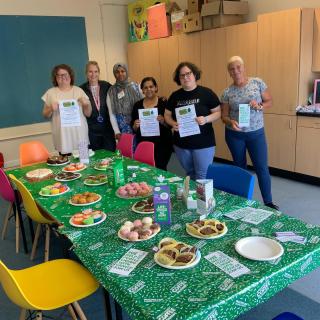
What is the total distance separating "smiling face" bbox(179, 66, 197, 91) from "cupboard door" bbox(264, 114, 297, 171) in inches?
74.7

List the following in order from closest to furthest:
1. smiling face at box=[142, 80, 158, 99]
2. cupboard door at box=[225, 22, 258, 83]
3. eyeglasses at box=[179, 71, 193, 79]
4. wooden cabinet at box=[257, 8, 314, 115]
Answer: eyeglasses at box=[179, 71, 193, 79]
smiling face at box=[142, 80, 158, 99]
wooden cabinet at box=[257, 8, 314, 115]
cupboard door at box=[225, 22, 258, 83]

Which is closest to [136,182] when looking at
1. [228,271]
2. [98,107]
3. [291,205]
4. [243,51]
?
[228,271]

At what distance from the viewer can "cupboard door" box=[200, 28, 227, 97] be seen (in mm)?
4940

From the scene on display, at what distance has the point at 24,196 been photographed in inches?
94.3

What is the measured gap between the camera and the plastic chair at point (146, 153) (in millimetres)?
3186

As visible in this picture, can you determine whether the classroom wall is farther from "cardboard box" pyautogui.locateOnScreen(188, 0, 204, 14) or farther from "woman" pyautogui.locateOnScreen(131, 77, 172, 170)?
"woman" pyautogui.locateOnScreen(131, 77, 172, 170)

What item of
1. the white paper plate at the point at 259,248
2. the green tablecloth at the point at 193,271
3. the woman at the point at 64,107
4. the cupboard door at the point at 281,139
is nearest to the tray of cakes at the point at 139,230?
the green tablecloth at the point at 193,271

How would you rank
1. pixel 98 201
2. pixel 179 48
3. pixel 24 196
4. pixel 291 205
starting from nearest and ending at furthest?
1. pixel 98 201
2. pixel 24 196
3. pixel 291 205
4. pixel 179 48

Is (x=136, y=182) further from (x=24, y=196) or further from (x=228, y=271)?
(x=228, y=271)

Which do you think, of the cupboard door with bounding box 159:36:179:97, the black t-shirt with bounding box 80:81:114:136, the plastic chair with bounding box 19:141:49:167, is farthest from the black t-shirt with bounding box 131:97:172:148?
the cupboard door with bounding box 159:36:179:97

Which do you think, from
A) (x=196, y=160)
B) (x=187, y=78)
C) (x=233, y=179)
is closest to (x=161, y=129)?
(x=196, y=160)

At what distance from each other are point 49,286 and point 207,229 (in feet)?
2.77

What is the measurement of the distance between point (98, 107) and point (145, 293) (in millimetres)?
2969

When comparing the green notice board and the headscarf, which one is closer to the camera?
the headscarf
